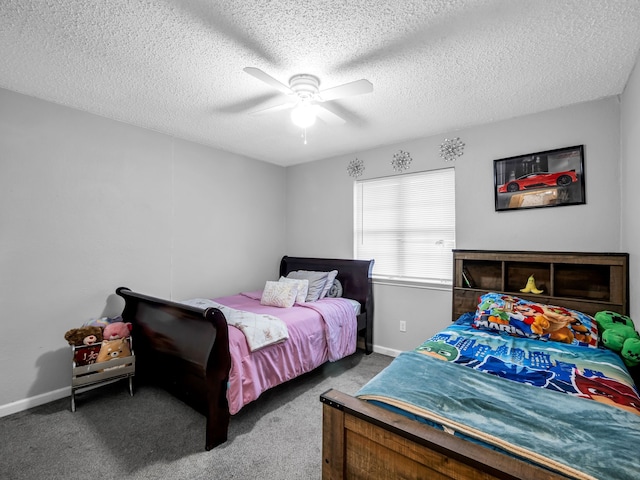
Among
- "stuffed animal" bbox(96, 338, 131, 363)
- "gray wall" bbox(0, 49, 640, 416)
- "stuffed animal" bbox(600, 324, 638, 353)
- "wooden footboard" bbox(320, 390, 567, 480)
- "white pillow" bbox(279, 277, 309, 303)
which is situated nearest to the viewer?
"wooden footboard" bbox(320, 390, 567, 480)

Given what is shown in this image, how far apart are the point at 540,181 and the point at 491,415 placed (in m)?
2.35

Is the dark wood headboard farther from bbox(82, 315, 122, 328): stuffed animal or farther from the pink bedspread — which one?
bbox(82, 315, 122, 328): stuffed animal

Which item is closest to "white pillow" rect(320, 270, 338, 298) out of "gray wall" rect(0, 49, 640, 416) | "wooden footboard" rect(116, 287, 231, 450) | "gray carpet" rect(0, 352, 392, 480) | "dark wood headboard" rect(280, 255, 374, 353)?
"dark wood headboard" rect(280, 255, 374, 353)

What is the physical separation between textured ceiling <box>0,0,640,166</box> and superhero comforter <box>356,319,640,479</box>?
180 cm

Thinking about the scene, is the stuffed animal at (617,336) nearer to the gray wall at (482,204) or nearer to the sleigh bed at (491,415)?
the sleigh bed at (491,415)

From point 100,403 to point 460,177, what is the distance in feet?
12.6

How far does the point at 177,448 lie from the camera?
1995mm

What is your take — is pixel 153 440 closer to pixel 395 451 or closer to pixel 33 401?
pixel 33 401

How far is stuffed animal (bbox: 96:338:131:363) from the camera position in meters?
2.54

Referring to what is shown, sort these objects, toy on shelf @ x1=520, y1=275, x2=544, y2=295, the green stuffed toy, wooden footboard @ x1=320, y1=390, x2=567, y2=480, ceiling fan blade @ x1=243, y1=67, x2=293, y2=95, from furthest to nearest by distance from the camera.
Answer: toy on shelf @ x1=520, y1=275, x2=544, y2=295 < the green stuffed toy < ceiling fan blade @ x1=243, y1=67, x2=293, y2=95 < wooden footboard @ x1=320, y1=390, x2=567, y2=480

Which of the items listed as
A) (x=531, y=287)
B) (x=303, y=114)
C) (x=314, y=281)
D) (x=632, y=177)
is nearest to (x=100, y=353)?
(x=314, y=281)

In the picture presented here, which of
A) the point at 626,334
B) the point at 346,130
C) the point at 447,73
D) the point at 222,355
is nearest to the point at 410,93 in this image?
the point at 447,73

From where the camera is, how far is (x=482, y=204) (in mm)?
3051

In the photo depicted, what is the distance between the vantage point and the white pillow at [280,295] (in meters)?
3.20
